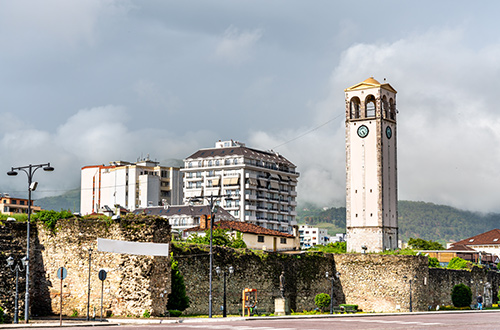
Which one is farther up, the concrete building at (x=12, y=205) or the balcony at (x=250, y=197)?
the balcony at (x=250, y=197)

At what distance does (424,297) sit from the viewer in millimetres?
59969

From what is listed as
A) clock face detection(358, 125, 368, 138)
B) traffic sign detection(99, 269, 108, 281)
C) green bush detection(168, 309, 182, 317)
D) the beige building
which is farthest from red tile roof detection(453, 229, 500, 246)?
traffic sign detection(99, 269, 108, 281)

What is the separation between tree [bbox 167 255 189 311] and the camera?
40.8 m

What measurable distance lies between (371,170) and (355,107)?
23.5ft

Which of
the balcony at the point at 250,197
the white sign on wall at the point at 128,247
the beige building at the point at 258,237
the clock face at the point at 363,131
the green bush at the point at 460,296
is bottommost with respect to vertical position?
the green bush at the point at 460,296

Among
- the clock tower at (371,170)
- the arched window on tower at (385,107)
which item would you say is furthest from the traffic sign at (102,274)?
the arched window on tower at (385,107)

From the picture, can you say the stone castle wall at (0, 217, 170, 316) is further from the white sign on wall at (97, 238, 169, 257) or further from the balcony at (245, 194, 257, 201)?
the balcony at (245, 194, 257, 201)

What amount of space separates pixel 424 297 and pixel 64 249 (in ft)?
107

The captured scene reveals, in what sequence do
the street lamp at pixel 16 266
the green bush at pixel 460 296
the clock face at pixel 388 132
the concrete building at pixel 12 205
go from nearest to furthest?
1. the street lamp at pixel 16 266
2. the green bush at pixel 460 296
3. the clock face at pixel 388 132
4. the concrete building at pixel 12 205

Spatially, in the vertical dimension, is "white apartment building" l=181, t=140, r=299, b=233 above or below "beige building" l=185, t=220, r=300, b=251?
above

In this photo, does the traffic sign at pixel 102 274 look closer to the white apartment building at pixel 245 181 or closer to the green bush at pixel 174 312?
the green bush at pixel 174 312

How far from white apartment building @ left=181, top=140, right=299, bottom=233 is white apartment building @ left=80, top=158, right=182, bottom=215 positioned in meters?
10.0

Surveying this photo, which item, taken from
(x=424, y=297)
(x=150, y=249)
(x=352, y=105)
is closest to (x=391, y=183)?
(x=352, y=105)

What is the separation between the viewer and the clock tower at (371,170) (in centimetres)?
7619
